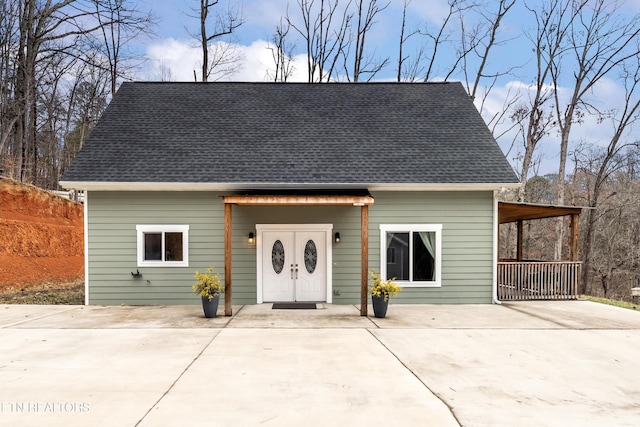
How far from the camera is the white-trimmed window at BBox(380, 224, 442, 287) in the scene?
998 cm

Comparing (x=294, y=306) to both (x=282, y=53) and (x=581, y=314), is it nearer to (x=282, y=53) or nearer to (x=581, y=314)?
(x=581, y=314)

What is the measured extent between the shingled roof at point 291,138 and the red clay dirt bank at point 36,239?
21.0 ft

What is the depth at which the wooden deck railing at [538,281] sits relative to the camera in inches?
407

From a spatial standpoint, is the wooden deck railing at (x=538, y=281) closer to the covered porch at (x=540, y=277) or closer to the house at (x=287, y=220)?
the covered porch at (x=540, y=277)

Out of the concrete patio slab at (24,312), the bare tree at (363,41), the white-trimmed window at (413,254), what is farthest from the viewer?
the bare tree at (363,41)

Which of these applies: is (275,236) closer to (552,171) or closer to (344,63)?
(344,63)

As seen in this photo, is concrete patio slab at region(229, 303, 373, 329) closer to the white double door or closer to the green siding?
the white double door

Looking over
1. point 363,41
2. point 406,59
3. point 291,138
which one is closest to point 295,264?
point 291,138

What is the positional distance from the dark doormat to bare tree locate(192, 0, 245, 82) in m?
14.2

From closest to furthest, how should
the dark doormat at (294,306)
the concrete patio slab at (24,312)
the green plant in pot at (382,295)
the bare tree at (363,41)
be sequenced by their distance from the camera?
the concrete patio slab at (24,312)
the green plant in pot at (382,295)
the dark doormat at (294,306)
the bare tree at (363,41)

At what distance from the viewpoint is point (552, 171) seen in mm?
23672

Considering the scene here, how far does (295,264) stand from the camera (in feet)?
33.3

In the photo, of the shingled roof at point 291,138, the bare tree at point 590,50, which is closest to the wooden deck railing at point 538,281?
the shingled roof at point 291,138

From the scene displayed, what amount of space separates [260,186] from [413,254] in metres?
4.06
